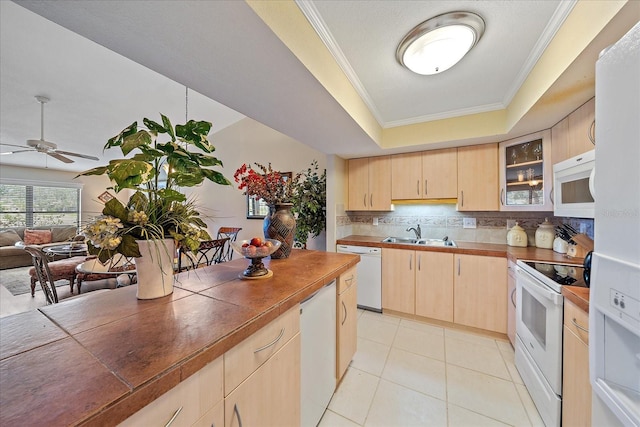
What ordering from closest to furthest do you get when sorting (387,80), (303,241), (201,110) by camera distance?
1. (387,80)
2. (303,241)
3. (201,110)

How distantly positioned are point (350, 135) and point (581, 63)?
152 centimetres

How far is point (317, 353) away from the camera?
1.32 metres

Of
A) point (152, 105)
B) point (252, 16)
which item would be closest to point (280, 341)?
point (252, 16)

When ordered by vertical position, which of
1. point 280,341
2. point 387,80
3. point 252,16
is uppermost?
point 387,80

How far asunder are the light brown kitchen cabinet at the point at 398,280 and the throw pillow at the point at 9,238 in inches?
324

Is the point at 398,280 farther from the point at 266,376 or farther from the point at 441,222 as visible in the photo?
the point at 266,376

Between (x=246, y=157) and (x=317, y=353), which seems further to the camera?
→ (x=246, y=157)

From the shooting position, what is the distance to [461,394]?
63.5 inches

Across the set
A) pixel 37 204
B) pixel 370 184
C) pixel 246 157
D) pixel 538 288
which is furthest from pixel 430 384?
pixel 37 204

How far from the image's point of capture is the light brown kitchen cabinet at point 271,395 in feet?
2.52

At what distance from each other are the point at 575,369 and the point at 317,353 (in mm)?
1292

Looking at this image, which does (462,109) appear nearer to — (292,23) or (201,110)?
(292,23)

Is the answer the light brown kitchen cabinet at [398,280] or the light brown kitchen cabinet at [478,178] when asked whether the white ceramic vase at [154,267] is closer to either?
the light brown kitchen cabinet at [398,280]

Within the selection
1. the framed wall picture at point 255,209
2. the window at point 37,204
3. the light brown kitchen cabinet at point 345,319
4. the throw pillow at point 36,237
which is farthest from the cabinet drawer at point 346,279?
the throw pillow at point 36,237
